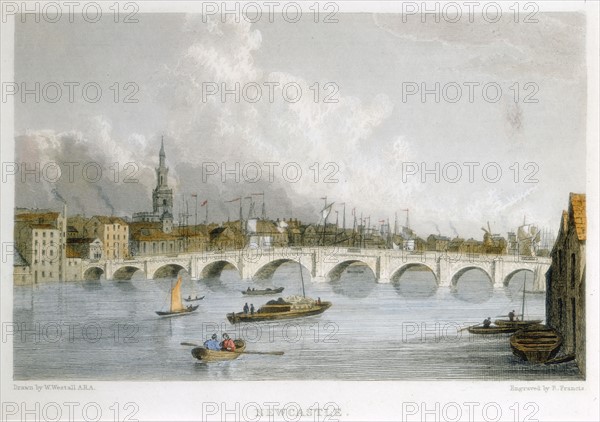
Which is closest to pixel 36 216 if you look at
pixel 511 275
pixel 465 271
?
pixel 465 271

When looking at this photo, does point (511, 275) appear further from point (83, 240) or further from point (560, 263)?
point (83, 240)

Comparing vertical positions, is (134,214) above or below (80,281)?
above

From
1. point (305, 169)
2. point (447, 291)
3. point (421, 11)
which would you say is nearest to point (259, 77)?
point (305, 169)

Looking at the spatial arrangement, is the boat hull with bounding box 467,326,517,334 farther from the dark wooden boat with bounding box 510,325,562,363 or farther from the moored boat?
the moored boat

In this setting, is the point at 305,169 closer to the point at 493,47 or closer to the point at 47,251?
the point at 493,47

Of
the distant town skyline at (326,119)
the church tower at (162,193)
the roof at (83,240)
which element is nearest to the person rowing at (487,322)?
the distant town skyline at (326,119)

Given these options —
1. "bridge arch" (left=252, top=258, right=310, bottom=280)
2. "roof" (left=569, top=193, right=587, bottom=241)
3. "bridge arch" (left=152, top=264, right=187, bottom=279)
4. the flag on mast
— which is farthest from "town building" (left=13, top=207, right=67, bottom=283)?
"roof" (left=569, top=193, right=587, bottom=241)
